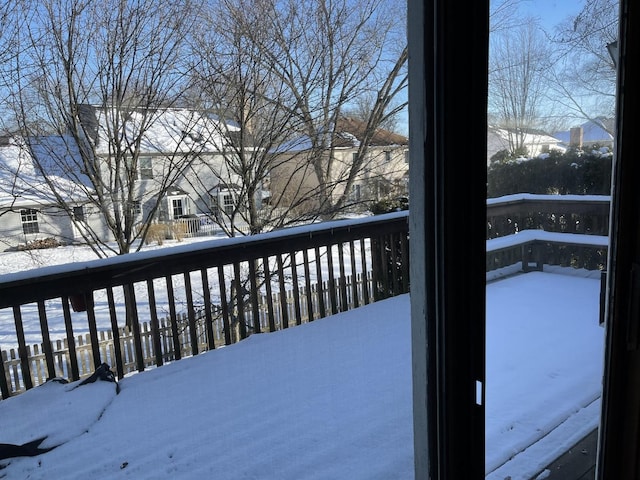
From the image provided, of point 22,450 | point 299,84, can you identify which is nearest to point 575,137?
point 22,450

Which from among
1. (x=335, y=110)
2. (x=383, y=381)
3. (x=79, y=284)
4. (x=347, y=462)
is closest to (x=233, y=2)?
(x=335, y=110)

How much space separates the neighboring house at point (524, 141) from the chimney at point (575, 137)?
0.02 m

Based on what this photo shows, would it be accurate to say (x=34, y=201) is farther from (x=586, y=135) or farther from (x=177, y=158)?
(x=586, y=135)

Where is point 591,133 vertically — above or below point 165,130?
below

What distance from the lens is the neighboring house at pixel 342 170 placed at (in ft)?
16.4

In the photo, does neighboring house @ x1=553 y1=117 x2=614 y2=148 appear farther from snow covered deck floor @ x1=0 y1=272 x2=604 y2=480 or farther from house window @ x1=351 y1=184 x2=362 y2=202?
house window @ x1=351 y1=184 x2=362 y2=202

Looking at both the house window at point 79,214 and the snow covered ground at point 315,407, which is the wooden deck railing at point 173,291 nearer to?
the snow covered ground at point 315,407

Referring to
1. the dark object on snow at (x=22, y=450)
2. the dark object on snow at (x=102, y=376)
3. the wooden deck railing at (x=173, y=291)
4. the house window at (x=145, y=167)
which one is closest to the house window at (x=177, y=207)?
the house window at (x=145, y=167)

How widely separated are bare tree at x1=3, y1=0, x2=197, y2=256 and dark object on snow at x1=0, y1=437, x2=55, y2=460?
3435 millimetres

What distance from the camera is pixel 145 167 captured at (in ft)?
16.3

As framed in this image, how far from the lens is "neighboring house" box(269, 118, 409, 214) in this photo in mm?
4992

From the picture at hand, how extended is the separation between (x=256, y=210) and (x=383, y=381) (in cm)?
351

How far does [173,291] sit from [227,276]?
1992 millimetres

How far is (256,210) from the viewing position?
529cm
